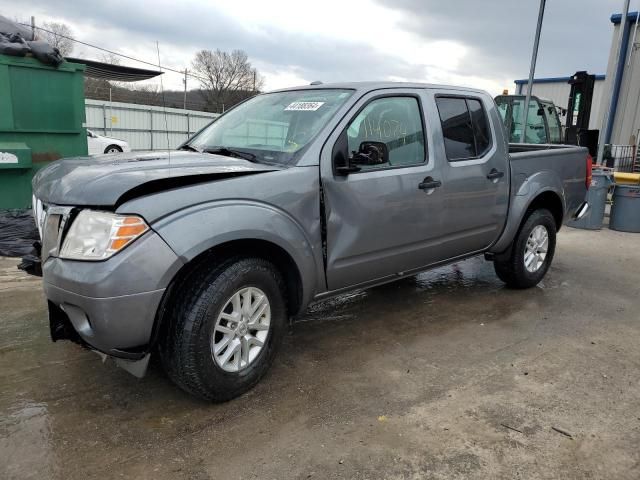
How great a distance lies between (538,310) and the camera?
4609 millimetres

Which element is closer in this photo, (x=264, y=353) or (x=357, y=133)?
(x=264, y=353)

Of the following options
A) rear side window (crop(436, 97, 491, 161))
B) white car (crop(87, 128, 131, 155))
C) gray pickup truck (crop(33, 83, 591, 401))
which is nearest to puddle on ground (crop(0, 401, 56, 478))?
gray pickup truck (crop(33, 83, 591, 401))

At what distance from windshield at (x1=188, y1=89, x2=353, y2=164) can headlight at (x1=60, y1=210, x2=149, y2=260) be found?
1.08 metres

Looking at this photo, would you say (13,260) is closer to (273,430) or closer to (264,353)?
(264,353)

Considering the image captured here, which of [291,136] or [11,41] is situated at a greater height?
[11,41]

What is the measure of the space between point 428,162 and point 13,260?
4.57m

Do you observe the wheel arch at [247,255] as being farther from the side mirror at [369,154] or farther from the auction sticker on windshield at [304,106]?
the auction sticker on windshield at [304,106]

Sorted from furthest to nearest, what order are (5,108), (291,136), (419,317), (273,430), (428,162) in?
1. (5,108)
2. (419,317)
3. (428,162)
4. (291,136)
5. (273,430)

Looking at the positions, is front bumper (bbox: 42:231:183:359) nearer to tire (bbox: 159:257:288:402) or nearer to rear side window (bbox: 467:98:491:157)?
tire (bbox: 159:257:288:402)

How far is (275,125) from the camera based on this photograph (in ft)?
11.6

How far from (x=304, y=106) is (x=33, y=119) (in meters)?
5.27

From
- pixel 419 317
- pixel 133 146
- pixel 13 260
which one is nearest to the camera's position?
pixel 419 317

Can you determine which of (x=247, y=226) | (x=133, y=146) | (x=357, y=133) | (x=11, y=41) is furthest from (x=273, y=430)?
(x=133, y=146)

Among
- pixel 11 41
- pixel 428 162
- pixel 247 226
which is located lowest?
pixel 247 226
